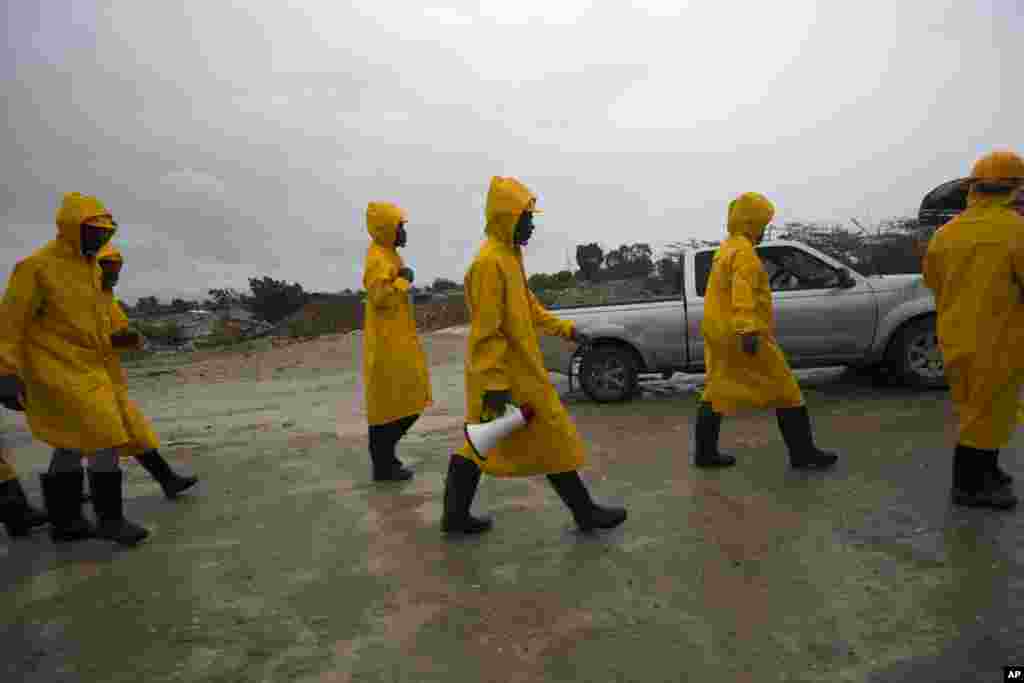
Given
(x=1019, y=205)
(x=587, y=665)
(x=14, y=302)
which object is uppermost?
(x=1019, y=205)

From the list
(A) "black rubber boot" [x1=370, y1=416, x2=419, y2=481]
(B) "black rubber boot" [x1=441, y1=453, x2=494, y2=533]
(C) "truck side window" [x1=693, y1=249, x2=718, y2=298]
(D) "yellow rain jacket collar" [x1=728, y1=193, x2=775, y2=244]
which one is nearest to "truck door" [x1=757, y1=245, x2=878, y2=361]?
(C) "truck side window" [x1=693, y1=249, x2=718, y2=298]

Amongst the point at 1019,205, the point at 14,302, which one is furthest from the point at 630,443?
the point at 14,302

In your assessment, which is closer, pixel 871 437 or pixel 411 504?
pixel 411 504

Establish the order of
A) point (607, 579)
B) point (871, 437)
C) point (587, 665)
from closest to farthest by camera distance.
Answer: point (587, 665) < point (607, 579) < point (871, 437)

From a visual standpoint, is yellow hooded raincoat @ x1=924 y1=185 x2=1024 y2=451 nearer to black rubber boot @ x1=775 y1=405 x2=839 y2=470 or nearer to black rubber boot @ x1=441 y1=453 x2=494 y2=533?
black rubber boot @ x1=775 y1=405 x2=839 y2=470

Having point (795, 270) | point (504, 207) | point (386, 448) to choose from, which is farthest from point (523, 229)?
point (795, 270)

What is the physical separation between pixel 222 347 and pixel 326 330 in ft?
12.6

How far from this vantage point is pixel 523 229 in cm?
366

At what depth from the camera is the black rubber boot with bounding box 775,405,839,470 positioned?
463 centimetres

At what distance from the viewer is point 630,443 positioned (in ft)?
19.1

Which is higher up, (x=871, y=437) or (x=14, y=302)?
(x=14, y=302)

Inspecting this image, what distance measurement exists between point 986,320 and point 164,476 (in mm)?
5273

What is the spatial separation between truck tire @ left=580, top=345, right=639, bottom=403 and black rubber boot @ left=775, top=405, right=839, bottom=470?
3136mm

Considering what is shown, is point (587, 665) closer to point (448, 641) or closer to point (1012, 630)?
point (448, 641)
